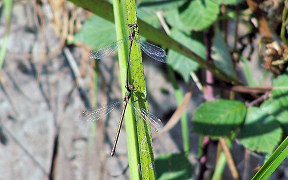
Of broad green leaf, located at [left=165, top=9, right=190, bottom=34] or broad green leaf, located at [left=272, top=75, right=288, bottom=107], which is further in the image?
broad green leaf, located at [left=165, top=9, right=190, bottom=34]

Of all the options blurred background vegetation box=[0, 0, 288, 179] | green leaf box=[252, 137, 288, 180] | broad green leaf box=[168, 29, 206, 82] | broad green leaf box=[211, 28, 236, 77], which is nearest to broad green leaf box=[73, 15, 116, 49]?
broad green leaf box=[168, 29, 206, 82]

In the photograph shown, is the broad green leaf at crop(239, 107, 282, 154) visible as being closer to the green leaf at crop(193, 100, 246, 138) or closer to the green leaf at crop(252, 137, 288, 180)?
the green leaf at crop(193, 100, 246, 138)

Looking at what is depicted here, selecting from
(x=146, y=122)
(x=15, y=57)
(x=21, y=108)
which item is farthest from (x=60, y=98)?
(x=146, y=122)

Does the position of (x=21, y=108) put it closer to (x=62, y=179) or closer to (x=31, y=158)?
(x=31, y=158)

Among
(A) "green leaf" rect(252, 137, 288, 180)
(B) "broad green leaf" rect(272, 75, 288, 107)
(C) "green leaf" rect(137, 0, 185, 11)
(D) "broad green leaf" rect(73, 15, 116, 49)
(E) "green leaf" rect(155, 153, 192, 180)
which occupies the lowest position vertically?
(E) "green leaf" rect(155, 153, 192, 180)

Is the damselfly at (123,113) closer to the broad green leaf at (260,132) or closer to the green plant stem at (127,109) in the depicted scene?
the green plant stem at (127,109)

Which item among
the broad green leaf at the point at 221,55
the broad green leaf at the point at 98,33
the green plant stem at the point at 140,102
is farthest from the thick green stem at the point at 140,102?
the broad green leaf at the point at 221,55
